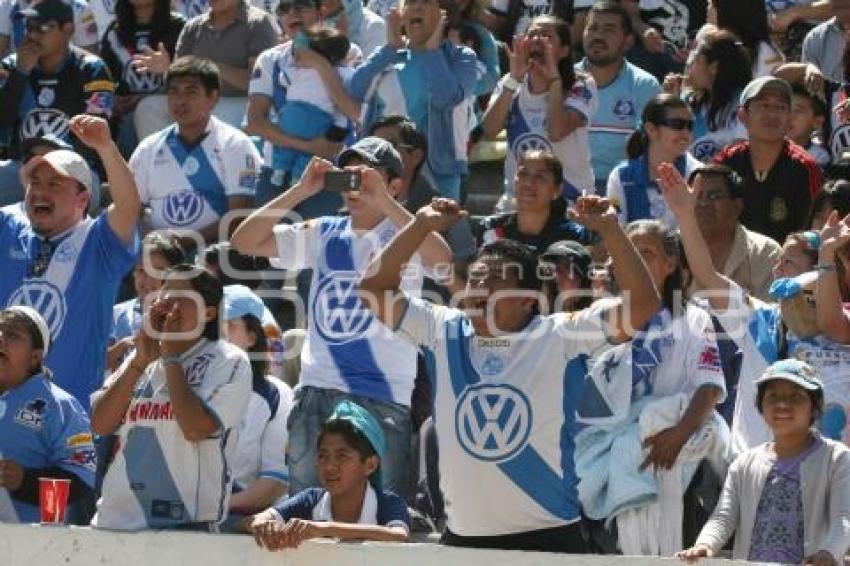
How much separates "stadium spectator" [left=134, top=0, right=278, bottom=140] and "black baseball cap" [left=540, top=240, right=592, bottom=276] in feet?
13.7

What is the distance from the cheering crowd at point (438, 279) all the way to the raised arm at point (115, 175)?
0.01 metres

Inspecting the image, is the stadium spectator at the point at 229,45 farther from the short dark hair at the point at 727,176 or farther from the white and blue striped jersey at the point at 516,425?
the white and blue striped jersey at the point at 516,425

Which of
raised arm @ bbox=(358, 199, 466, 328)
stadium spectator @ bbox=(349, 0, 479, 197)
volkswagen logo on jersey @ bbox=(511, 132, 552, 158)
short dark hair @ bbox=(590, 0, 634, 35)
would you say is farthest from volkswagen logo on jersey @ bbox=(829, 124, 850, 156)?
raised arm @ bbox=(358, 199, 466, 328)

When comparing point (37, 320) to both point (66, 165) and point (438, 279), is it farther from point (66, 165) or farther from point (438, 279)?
point (438, 279)

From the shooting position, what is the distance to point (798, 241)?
10008mm

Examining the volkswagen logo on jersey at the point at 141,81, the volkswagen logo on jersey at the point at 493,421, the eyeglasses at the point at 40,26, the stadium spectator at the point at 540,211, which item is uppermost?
the eyeglasses at the point at 40,26

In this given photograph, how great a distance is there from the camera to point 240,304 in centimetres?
1045

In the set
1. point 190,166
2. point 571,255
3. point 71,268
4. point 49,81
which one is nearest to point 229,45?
point 49,81

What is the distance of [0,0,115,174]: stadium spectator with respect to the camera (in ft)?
43.0

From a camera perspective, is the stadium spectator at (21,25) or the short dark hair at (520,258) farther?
the stadium spectator at (21,25)

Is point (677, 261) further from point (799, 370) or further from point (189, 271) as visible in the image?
point (189, 271)

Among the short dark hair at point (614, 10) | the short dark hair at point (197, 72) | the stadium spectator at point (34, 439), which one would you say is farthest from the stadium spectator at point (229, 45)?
the stadium spectator at point (34, 439)

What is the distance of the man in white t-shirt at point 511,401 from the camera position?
8359 mm

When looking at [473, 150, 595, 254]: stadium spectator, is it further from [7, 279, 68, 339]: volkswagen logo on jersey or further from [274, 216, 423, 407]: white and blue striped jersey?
[7, 279, 68, 339]: volkswagen logo on jersey
